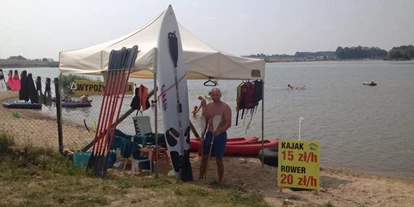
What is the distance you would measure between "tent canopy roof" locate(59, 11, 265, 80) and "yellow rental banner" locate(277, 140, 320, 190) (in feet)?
7.23

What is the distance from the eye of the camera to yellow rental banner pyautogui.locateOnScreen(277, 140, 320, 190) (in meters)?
6.88

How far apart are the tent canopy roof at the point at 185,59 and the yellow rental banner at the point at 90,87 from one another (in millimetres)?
229

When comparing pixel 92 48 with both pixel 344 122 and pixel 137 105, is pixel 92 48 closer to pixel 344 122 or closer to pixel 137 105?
pixel 137 105

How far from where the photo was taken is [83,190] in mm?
6105

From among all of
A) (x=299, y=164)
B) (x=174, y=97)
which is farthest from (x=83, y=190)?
(x=299, y=164)

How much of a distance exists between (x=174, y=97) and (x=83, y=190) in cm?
254

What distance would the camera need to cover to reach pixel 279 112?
2634 centimetres

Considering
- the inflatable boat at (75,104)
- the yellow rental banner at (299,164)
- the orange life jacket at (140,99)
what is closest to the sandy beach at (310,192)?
the yellow rental banner at (299,164)

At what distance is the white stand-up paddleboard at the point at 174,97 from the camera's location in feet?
25.4

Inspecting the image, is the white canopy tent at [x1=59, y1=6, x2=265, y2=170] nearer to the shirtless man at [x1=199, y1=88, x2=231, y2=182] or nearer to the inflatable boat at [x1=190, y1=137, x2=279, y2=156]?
the shirtless man at [x1=199, y1=88, x2=231, y2=182]

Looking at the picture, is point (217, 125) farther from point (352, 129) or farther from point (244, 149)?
point (352, 129)

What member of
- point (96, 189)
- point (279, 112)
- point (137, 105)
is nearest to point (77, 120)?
point (279, 112)

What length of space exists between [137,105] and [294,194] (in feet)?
11.6

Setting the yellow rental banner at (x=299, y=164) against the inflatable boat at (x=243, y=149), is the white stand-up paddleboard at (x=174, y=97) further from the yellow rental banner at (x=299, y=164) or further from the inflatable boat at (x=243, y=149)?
the inflatable boat at (x=243, y=149)
